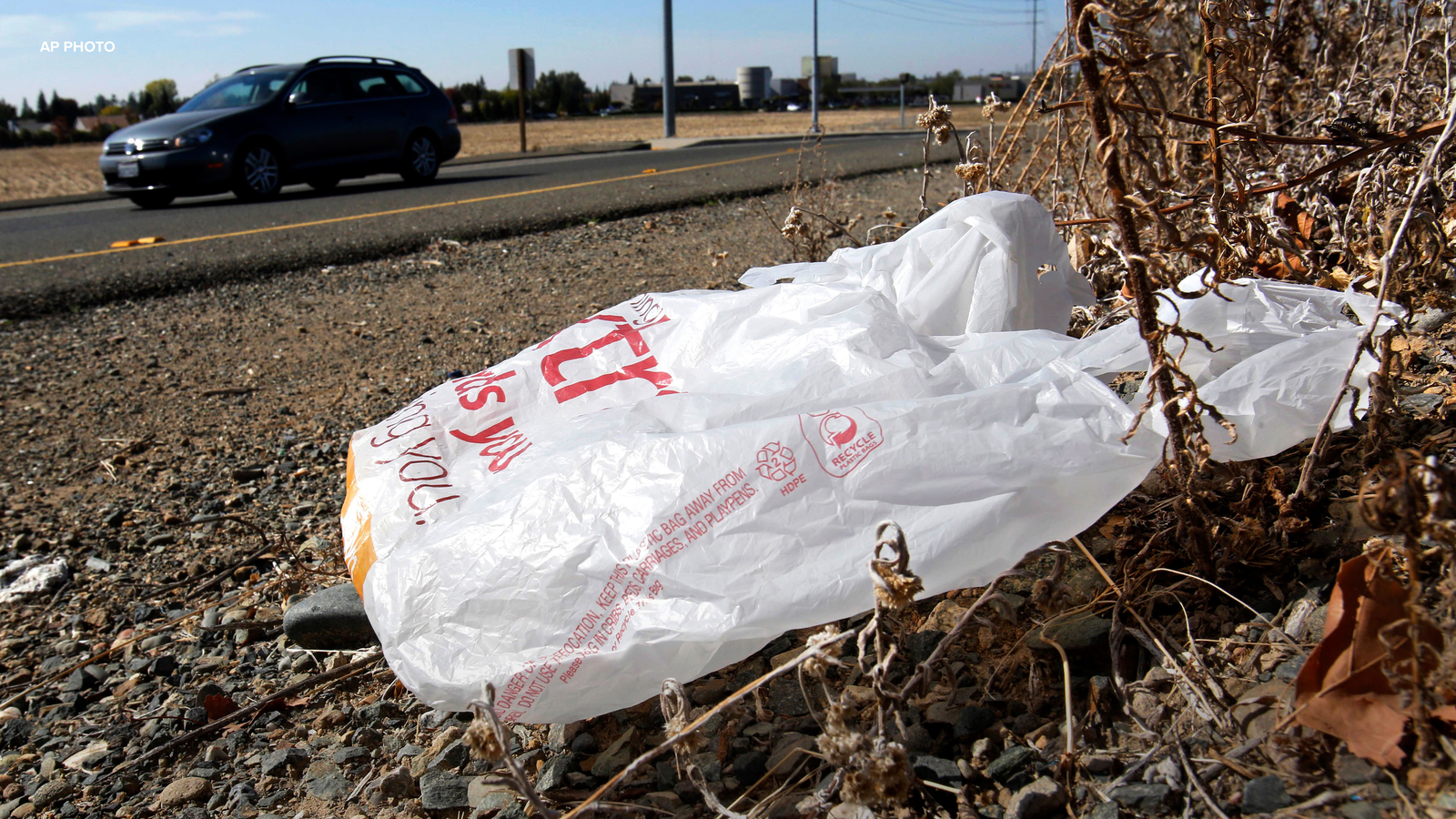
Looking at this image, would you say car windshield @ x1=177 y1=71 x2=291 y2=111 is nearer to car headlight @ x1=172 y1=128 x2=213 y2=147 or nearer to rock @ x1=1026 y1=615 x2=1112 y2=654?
car headlight @ x1=172 y1=128 x2=213 y2=147

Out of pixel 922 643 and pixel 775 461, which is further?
pixel 922 643

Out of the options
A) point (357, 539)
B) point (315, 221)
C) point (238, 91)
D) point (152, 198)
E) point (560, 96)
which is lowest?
point (357, 539)

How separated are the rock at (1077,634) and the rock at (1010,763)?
0.57ft

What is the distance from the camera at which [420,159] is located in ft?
28.6

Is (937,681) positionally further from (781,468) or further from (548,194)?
(548,194)

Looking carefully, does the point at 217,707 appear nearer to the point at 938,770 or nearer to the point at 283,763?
the point at 283,763

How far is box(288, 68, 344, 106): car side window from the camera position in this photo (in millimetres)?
7773

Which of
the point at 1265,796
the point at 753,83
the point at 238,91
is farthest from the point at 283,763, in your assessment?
the point at 753,83

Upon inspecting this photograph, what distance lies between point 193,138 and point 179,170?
0.27 m

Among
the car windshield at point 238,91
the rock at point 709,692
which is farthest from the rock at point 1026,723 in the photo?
the car windshield at point 238,91

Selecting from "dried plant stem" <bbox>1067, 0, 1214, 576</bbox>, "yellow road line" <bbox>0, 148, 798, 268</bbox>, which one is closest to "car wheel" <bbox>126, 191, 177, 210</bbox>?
"yellow road line" <bbox>0, 148, 798, 268</bbox>

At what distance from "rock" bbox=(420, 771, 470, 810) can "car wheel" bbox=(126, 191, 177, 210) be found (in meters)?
7.54

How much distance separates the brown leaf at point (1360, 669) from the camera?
0.88m

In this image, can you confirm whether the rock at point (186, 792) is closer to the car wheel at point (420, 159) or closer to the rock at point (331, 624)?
the rock at point (331, 624)
